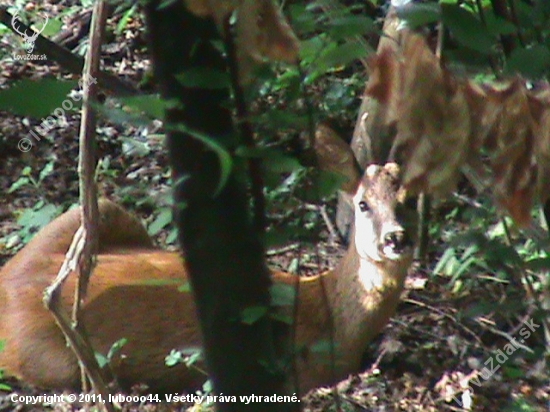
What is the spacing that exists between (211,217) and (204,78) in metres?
0.17

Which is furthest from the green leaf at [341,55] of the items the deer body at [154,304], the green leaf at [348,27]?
the deer body at [154,304]

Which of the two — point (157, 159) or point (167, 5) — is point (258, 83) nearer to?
point (167, 5)

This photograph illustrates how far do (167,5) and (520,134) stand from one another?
1.60 feet

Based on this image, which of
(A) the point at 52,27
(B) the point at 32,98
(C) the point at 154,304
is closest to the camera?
(B) the point at 32,98

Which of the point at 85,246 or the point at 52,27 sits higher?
the point at 85,246

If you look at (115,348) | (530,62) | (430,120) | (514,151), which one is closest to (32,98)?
(430,120)

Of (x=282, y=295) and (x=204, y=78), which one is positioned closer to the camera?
(x=204, y=78)

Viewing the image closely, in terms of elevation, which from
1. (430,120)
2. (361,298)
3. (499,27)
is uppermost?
(430,120)

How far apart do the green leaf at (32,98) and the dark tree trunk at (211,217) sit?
6.2 inches

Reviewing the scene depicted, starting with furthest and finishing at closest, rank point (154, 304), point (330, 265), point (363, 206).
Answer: point (330, 265)
point (363, 206)
point (154, 304)

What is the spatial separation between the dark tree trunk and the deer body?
3.64 metres

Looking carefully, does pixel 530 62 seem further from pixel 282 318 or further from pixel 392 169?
pixel 392 169

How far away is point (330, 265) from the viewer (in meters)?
6.08

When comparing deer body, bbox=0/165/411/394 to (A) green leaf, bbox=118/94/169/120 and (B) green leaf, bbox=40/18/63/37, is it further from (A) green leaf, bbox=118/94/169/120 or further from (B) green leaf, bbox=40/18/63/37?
(A) green leaf, bbox=118/94/169/120
